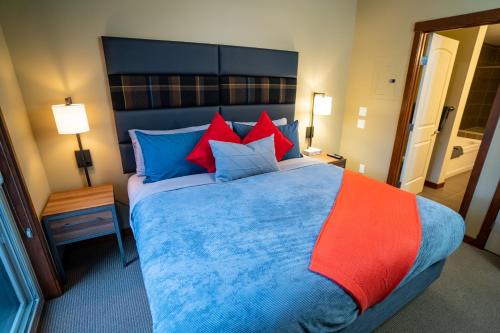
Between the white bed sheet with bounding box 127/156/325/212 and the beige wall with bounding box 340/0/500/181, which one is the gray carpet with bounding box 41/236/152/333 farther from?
the beige wall with bounding box 340/0/500/181

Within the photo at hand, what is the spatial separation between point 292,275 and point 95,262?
1.89 m

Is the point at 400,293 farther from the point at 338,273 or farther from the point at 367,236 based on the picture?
the point at 338,273

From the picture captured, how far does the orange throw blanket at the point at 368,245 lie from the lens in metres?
1.13

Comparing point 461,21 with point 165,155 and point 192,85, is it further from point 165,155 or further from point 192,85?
point 165,155

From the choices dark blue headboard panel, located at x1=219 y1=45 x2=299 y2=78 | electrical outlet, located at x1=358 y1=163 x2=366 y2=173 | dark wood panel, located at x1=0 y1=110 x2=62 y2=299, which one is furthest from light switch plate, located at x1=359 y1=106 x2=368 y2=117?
dark wood panel, located at x1=0 y1=110 x2=62 y2=299

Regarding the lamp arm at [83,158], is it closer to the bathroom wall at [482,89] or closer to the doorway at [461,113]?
the doorway at [461,113]

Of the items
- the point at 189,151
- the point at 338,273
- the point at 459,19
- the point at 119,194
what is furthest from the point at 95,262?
the point at 459,19

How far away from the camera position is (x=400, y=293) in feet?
5.03

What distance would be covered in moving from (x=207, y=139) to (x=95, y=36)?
3.87ft

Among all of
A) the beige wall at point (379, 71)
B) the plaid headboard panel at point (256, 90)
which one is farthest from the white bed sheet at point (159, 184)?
the beige wall at point (379, 71)

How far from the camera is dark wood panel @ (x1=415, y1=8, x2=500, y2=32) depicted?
85.5 inches

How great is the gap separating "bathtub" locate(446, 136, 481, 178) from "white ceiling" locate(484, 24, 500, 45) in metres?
1.60

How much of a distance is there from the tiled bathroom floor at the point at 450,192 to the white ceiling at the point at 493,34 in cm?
217

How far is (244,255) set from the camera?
1.19 m
